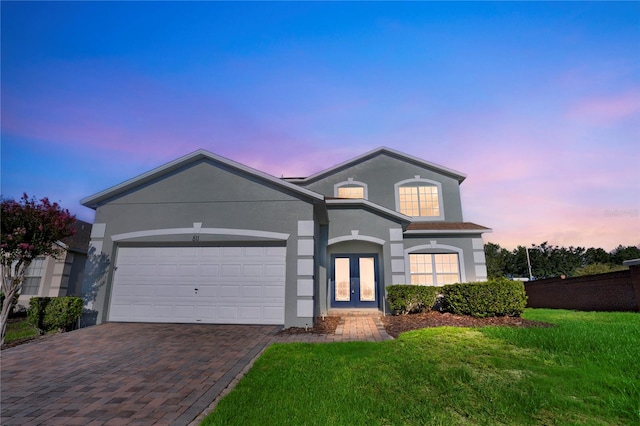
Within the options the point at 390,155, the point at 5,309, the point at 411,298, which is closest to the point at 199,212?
the point at 5,309

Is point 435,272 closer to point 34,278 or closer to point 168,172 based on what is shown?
point 168,172

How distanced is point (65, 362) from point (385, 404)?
267 inches

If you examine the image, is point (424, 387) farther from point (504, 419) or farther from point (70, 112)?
point (70, 112)

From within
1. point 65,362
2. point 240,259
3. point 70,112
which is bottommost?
point 65,362

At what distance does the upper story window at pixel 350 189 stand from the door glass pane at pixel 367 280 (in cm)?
424

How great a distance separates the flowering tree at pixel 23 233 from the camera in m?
8.38

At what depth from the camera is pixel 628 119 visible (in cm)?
1001

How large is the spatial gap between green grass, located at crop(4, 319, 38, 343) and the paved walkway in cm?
203

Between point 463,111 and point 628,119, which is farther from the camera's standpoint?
point 463,111

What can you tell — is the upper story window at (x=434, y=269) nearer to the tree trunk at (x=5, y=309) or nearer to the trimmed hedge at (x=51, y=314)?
the trimmed hedge at (x=51, y=314)

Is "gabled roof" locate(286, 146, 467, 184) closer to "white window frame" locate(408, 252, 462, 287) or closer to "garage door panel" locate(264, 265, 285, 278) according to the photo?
"white window frame" locate(408, 252, 462, 287)

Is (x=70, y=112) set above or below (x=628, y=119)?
above

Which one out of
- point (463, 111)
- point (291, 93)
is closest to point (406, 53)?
point (463, 111)

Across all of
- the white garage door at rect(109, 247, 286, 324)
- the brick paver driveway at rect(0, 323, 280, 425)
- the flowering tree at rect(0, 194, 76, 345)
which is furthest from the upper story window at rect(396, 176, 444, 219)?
the flowering tree at rect(0, 194, 76, 345)
